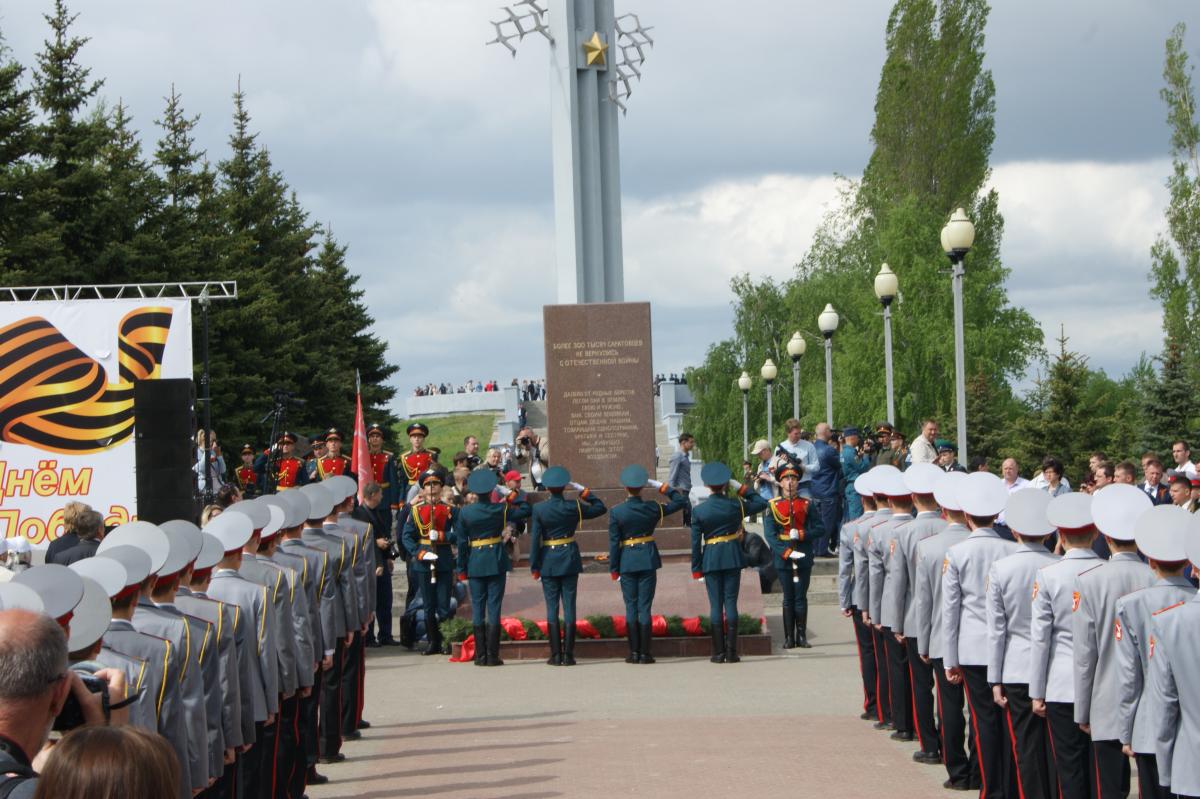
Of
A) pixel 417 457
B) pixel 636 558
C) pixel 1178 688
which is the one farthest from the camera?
pixel 417 457

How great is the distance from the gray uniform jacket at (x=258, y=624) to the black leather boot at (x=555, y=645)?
296 inches

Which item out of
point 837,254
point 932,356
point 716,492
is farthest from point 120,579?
point 837,254

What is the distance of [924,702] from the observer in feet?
33.6

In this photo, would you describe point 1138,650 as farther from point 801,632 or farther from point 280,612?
point 801,632

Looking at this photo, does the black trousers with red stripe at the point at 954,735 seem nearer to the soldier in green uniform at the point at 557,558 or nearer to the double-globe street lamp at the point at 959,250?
the soldier in green uniform at the point at 557,558

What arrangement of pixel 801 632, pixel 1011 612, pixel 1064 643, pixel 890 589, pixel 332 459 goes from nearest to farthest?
pixel 1064 643
pixel 1011 612
pixel 890 589
pixel 801 632
pixel 332 459

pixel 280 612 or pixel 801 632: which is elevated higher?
pixel 280 612

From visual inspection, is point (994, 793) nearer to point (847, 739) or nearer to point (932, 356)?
point (847, 739)

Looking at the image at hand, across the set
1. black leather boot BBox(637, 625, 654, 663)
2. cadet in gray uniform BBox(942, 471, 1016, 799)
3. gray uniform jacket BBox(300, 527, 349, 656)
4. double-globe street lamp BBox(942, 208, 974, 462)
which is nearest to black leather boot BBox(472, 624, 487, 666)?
black leather boot BBox(637, 625, 654, 663)

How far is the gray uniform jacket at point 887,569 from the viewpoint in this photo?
33.8ft

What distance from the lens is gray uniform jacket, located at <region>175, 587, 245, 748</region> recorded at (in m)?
7.17

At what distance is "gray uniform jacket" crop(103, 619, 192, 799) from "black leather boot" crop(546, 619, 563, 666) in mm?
9395

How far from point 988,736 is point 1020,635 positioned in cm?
85

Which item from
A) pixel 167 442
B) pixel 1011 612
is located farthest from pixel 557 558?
pixel 1011 612
